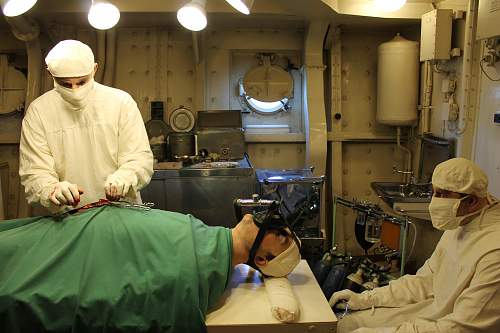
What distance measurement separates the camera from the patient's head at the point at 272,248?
1.72 meters

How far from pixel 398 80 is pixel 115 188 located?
2.56 meters

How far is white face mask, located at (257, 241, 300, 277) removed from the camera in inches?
67.5

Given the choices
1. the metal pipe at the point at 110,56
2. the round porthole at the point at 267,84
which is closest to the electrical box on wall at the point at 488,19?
the round porthole at the point at 267,84

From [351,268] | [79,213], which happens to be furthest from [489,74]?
[79,213]

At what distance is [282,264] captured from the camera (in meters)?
1.71

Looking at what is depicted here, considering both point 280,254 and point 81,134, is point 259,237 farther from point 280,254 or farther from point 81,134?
point 81,134

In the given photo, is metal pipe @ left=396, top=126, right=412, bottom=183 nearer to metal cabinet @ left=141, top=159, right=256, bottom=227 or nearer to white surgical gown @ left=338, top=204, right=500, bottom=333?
metal cabinet @ left=141, top=159, right=256, bottom=227

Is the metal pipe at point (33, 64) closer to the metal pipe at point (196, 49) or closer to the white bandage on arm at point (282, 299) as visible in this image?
the metal pipe at point (196, 49)

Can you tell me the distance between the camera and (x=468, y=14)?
9.36 feet

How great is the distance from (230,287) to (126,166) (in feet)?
2.53

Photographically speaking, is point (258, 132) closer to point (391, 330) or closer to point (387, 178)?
point (387, 178)

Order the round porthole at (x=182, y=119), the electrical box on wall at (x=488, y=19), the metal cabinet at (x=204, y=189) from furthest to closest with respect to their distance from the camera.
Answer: the round porthole at (x=182, y=119) < the metal cabinet at (x=204, y=189) < the electrical box on wall at (x=488, y=19)

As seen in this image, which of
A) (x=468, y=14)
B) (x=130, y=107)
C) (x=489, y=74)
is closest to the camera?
(x=130, y=107)

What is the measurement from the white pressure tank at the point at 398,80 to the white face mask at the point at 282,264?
2.30m
